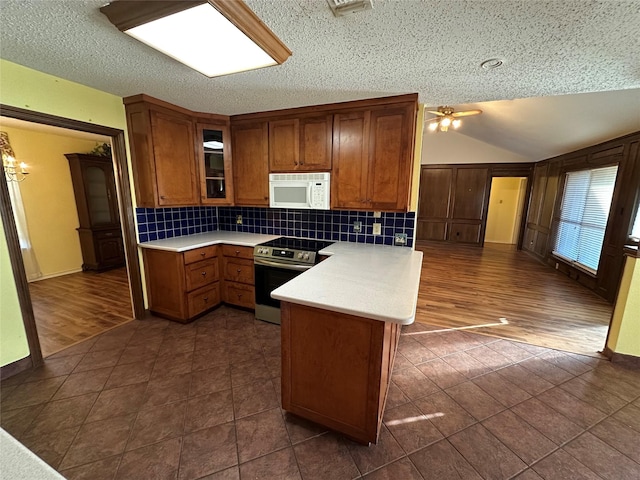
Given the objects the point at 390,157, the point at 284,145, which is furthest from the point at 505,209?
Answer: the point at 284,145

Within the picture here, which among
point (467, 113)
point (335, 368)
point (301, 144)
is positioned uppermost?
point (467, 113)

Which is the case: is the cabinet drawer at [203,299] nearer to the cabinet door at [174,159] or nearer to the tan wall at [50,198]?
the cabinet door at [174,159]

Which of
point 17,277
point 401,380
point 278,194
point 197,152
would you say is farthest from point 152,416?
point 197,152

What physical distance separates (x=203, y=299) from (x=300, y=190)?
1669 mm

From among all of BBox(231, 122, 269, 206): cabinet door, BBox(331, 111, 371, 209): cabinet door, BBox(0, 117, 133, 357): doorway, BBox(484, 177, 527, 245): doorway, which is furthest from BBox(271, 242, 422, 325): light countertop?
BBox(484, 177, 527, 245): doorway

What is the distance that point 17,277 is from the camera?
6.67ft

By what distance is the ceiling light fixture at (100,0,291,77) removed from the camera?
3.83ft

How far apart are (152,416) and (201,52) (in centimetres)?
229

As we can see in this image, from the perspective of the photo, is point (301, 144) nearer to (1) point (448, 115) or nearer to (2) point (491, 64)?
(2) point (491, 64)

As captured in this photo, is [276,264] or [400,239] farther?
[400,239]

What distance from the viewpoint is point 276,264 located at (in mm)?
2695

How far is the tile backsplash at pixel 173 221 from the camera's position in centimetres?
290

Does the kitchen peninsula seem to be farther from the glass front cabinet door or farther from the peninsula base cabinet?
the glass front cabinet door

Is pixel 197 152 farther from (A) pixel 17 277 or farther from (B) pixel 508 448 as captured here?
(B) pixel 508 448
